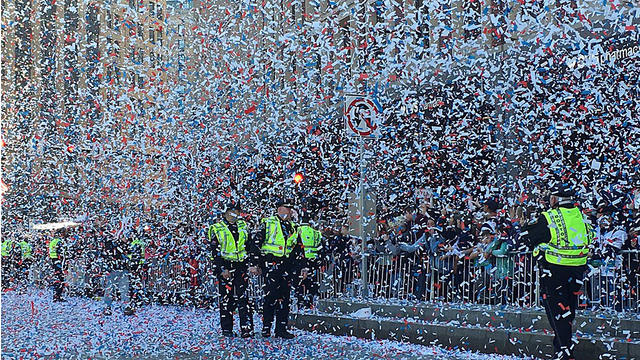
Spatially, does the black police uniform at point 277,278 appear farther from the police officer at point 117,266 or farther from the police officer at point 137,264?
the police officer at point 137,264

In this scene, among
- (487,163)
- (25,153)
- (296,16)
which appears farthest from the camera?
(25,153)

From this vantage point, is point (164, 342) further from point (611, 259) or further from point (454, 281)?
point (611, 259)

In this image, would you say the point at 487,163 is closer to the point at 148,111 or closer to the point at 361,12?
the point at 361,12

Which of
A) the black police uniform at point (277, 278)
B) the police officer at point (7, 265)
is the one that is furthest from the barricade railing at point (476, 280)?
the police officer at point (7, 265)

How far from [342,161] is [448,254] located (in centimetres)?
1271

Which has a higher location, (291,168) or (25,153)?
(25,153)

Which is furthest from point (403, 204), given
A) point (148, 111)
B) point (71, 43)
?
point (148, 111)

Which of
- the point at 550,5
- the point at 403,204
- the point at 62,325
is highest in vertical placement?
the point at 550,5

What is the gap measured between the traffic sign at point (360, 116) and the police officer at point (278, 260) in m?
1.35

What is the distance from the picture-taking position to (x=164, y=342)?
10.3 meters

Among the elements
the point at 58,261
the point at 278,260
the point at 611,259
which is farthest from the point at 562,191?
the point at 58,261

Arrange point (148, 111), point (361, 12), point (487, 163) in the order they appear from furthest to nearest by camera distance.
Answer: point (148, 111) < point (361, 12) < point (487, 163)

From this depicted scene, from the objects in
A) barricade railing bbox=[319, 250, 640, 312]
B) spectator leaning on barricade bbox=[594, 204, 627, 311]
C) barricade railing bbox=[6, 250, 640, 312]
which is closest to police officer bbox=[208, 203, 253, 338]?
barricade railing bbox=[6, 250, 640, 312]

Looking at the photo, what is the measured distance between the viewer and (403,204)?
19.5m
